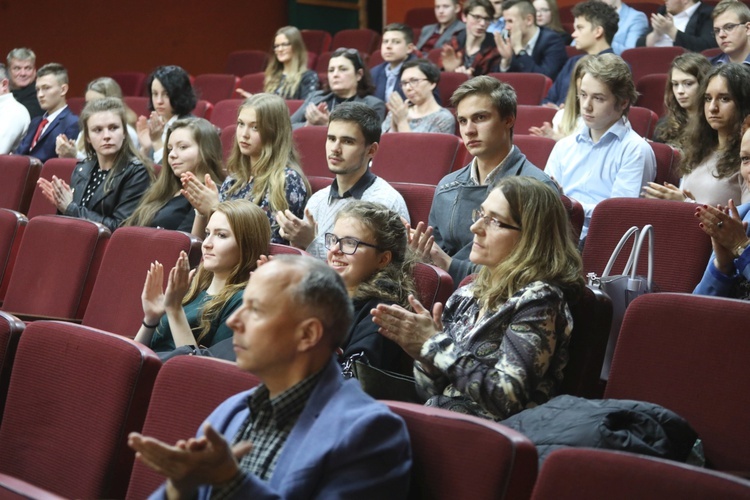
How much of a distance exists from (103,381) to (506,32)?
391 centimetres

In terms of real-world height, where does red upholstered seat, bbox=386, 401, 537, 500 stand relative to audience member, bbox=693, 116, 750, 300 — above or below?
below

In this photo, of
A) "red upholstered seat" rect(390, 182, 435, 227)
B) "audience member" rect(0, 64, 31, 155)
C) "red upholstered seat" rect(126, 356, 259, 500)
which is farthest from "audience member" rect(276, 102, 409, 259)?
"audience member" rect(0, 64, 31, 155)

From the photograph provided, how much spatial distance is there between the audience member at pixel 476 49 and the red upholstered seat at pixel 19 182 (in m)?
2.15

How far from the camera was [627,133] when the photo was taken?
291 cm

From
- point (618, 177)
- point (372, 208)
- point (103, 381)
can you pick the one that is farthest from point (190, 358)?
point (618, 177)

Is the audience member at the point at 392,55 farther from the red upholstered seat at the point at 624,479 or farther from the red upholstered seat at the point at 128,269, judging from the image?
the red upholstered seat at the point at 624,479

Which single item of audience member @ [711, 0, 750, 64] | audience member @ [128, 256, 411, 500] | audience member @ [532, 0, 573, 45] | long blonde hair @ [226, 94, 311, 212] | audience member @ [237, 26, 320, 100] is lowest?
audience member @ [128, 256, 411, 500]

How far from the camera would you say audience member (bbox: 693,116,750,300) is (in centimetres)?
196

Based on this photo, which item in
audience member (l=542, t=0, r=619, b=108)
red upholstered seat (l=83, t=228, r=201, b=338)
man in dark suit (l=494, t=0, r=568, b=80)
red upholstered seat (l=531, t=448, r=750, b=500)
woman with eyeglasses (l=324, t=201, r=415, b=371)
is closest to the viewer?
red upholstered seat (l=531, t=448, r=750, b=500)

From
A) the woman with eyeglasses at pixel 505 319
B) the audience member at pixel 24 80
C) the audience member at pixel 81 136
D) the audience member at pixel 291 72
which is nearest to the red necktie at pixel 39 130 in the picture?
the audience member at pixel 81 136

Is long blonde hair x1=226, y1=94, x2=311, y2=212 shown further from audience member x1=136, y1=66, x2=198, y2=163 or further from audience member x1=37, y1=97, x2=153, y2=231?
audience member x1=136, y1=66, x2=198, y2=163

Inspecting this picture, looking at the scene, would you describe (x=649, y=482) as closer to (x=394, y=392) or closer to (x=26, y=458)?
(x=394, y=392)

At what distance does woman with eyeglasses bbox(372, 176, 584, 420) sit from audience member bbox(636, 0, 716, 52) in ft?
10.9

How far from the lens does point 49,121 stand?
462cm
